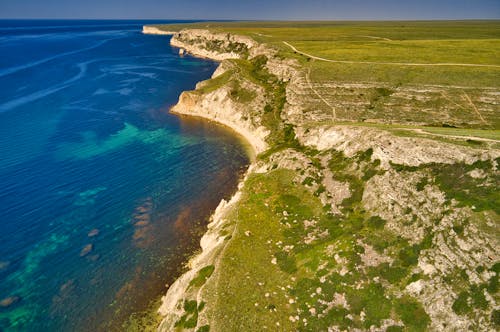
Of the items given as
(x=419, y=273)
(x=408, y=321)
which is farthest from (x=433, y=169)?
(x=408, y=321)

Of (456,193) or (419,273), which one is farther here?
(456,193)

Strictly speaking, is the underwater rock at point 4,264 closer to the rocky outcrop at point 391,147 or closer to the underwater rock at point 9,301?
the underwater rock at point 9,301

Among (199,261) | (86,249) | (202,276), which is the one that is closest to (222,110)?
(86,249)

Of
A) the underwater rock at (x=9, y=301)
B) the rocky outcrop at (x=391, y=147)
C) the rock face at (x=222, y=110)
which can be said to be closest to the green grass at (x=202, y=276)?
the underwater rock at (x=9, y=301)

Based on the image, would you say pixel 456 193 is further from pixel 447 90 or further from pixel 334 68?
pixel 334 68

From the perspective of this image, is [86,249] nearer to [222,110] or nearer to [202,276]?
[202,276]
